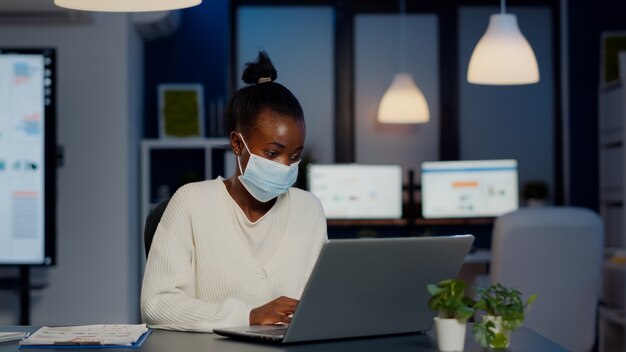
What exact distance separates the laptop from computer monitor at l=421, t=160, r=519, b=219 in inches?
179

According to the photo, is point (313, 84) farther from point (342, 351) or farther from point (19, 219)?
point (342, 351)

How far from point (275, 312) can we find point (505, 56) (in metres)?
3.36

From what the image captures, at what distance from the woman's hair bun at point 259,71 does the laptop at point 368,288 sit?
0.78m

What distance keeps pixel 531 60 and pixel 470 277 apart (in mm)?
1443

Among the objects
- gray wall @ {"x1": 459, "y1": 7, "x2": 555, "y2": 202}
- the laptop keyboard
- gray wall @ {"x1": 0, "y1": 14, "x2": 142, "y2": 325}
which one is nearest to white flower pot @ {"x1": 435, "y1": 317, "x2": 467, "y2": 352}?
the laptop keyboard

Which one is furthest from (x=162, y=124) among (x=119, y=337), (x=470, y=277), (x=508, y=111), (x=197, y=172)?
(x=119, y=337)

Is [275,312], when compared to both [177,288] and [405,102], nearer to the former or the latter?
[177,288]

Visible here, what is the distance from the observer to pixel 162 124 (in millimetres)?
6035

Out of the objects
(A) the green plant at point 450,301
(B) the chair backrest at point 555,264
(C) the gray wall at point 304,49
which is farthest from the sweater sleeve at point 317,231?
(C) the gray wall at point 304,49

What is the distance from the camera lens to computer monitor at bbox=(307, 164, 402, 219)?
21.5 ft

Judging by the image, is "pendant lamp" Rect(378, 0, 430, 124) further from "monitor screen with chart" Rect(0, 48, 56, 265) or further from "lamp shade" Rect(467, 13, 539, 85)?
"monitor screen with chart" Rect(0, 48, 56, 265)

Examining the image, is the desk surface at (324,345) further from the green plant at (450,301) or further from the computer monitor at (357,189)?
the computer monitor at (357,189)

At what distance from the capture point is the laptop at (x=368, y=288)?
1.86 meters

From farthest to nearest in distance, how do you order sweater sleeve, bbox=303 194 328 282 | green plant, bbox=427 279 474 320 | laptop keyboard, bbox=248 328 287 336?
1. sweater sleeve, bbox=303 194 328 282
2. laptop keyboard, bbox=248 328 287 336
3. green plant, bbox=427 279 474 320
